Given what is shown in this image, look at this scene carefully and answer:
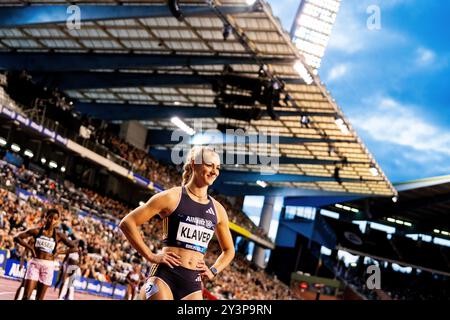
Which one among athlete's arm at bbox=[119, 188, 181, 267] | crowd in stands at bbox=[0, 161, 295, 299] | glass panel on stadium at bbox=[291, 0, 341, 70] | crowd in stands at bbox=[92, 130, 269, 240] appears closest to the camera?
athlete's arm at bbox=[119, 188, 181, 267]

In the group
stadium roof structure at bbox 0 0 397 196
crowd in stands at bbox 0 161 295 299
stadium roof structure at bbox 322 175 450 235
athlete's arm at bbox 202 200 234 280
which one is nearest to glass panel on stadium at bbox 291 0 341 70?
stadium roof structure at bbox 0 0 397 196

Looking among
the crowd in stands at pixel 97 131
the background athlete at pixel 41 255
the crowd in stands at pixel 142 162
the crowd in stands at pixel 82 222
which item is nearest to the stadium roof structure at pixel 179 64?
the crowd in stands at pixel 97 131

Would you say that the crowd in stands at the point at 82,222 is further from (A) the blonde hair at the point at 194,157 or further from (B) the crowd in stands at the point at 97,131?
(A) the blonde hair at the point at 194,157

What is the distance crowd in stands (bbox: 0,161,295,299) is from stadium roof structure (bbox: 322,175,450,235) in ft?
68.7

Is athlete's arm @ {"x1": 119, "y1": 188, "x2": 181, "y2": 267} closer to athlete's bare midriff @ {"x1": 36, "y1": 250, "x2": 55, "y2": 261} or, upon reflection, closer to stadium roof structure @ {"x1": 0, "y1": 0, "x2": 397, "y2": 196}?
athlete's bare midriff @ {"x1": 36, "y1": 250, "x2": 55, "y2": 261}

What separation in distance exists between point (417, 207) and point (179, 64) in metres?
37.8

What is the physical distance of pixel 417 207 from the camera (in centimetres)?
5906

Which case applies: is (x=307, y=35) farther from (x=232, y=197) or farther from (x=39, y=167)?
(x=39, y=167)

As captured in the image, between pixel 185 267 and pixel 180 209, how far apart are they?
435 millimetres

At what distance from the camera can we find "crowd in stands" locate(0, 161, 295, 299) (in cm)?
2044
